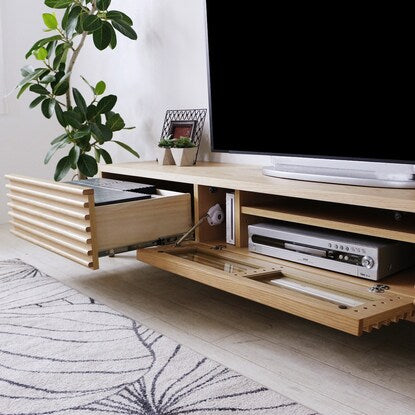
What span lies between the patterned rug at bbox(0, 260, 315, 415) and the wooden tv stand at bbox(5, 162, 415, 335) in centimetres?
19

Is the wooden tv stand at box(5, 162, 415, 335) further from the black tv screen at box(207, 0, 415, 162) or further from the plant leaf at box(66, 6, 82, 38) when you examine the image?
the plant leaf at box(66, 6, 82, 38)

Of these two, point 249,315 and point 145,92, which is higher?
point 145,92

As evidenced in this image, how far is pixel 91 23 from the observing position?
2.36m

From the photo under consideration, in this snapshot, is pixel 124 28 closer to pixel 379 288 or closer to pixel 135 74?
pixel 135 74

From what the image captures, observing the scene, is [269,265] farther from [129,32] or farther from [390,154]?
[129,32]

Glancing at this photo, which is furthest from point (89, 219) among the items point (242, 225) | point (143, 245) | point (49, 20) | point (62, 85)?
point (49, 20)

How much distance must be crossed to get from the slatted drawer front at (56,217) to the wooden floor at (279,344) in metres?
0.22

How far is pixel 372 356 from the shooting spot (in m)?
1.39

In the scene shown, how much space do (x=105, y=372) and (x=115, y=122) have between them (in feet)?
4.71

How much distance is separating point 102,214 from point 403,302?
0.88 meters

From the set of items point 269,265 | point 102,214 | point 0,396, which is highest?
point 102,214

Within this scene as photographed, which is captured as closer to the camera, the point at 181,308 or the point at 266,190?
the point at 266,190

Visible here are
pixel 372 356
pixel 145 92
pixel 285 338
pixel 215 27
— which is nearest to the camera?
pixel 372 356

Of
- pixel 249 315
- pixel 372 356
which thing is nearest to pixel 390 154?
pixel 372 356
